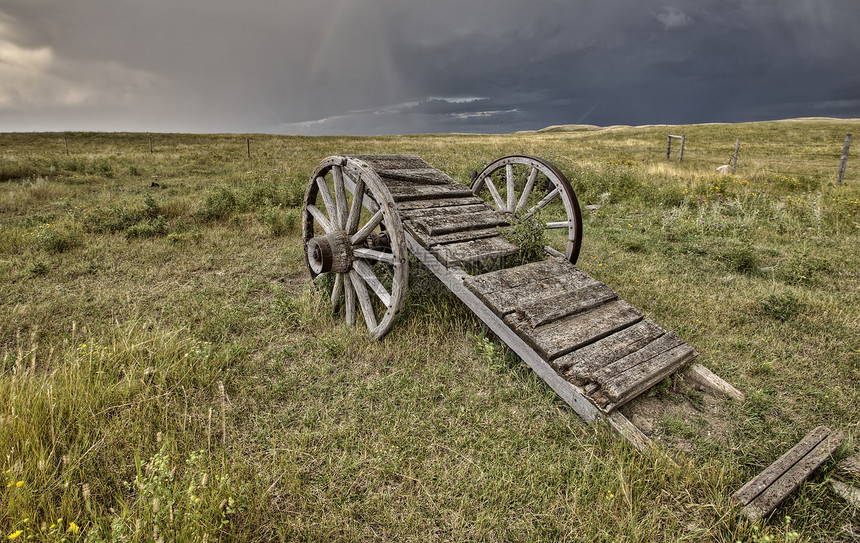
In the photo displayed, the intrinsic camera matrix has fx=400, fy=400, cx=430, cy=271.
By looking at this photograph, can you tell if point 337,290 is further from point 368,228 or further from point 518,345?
point 518,345

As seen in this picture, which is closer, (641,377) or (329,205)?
(641,377)

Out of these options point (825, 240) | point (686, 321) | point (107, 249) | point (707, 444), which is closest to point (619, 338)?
point (707, 444)

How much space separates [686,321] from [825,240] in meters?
4.47

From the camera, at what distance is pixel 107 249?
6.22 meters

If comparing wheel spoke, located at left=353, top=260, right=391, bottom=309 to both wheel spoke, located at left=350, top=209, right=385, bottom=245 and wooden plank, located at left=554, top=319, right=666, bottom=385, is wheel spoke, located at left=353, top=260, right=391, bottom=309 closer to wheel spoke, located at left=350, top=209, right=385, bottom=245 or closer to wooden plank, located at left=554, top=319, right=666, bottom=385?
wheel spoke, located at left=350, top=209, right=385, bottom=245

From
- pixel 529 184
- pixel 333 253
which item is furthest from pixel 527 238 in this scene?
pixel 333 253

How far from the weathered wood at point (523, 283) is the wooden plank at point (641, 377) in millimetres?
855

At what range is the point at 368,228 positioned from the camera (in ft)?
12.6

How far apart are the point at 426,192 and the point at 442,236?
0.74 m

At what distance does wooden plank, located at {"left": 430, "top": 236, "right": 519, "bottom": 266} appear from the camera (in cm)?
354

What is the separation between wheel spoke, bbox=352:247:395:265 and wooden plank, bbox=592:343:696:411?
6.41ft

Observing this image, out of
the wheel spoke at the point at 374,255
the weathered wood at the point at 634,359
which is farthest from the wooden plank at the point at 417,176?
the weathered wood at the point at 634,359

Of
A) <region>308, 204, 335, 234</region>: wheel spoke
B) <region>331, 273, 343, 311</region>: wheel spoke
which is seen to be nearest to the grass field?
<region>331, 273, 343, 311</region>: wheel spoke

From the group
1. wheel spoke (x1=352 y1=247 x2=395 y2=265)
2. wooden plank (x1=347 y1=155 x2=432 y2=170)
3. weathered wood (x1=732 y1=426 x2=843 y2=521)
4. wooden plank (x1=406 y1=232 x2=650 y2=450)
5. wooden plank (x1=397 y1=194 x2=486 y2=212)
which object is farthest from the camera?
wooden plank (x1=347 y1=155 x2=432 y2=170)
